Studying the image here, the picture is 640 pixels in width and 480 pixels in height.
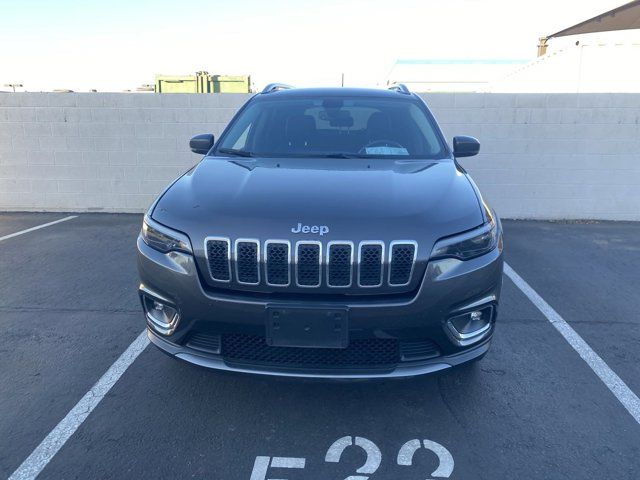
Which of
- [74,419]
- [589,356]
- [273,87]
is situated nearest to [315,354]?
[74,419]

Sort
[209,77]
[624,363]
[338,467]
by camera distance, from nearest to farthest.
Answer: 1. [338,467]
2. [624,363]
3. [209,77]

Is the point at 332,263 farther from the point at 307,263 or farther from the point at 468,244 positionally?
the point at 468,244

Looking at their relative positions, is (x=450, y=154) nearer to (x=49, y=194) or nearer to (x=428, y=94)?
(x=428, y=94)

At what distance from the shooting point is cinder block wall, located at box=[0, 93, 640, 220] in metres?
7.44

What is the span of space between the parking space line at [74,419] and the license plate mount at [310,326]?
48.6 inches

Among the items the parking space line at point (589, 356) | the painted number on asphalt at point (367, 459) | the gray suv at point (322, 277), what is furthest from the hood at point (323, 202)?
the parking space line at point (589, 356)

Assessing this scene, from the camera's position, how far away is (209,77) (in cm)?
1639

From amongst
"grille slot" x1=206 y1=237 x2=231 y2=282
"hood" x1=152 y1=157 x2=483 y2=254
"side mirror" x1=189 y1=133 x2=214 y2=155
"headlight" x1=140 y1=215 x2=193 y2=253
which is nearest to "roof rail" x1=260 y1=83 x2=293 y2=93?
"side mirror" x1=189 y1=133 x2=214 y2=155

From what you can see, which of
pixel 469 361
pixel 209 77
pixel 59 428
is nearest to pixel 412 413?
pixel 469 361

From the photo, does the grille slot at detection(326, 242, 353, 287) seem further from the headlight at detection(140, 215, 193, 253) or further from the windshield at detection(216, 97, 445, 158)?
the windshield at detection(216, 97, 445, 158)

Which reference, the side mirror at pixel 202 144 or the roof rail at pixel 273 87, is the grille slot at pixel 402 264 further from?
the roof rail at pixel 273 87

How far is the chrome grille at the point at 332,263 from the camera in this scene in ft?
7.73

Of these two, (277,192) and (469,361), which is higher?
(277,192)

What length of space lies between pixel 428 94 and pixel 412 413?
5729 mm
